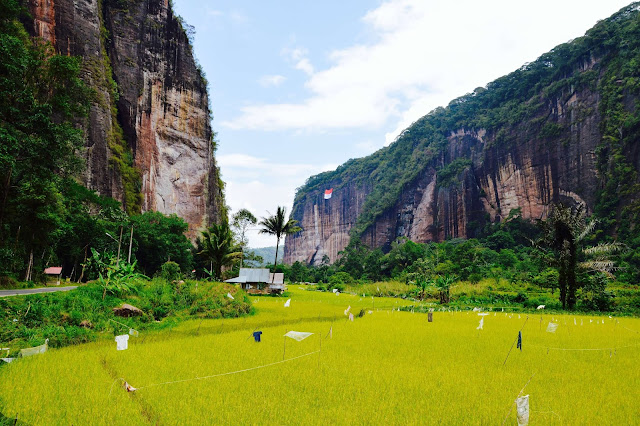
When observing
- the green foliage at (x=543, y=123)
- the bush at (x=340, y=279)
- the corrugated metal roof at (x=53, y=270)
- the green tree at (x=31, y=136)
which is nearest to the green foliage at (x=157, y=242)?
the corrugated metal roof at (x=53, y=270)

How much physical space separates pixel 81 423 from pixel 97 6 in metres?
39.6

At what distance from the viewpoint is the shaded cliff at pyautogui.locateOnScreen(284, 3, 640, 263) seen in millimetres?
45906

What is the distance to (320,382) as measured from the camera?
574 centimetres

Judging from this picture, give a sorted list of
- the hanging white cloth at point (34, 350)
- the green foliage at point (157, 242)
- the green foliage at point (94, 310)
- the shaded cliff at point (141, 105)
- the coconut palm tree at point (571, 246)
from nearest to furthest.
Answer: the hanging white cloth at point (34, 350)
the green foliage at point (94, 310)
the coconut palm tree at point (571, 246)
the green foliage at point (157, 242)
the shaded cliff at point (141, 105)

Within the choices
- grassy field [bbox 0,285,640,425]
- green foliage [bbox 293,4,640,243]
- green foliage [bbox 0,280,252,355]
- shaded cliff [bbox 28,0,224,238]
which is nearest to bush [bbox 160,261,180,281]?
green foliage [bbox 0,280,252,355]

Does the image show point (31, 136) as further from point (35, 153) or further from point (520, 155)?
point (520, 155)

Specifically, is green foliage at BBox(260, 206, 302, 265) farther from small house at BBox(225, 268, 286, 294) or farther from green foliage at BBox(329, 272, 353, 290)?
green foliage at BBox(329, 272, 353, 290)

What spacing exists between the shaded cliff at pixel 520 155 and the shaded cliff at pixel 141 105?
4545 centimetres

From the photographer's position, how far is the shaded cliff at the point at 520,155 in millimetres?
45906

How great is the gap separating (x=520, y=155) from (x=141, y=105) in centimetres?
5418

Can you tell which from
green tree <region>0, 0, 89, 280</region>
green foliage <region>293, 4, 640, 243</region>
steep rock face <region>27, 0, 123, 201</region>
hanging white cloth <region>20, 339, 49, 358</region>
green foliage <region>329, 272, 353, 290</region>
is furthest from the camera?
green foliage <region>329, 272, 353, 290</region>

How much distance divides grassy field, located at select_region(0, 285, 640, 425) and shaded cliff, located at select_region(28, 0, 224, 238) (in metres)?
26.0

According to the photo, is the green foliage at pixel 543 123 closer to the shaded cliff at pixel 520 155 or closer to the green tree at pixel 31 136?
the shaded cliff at pixel 520 155

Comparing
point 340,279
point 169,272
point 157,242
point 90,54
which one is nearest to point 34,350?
point 169,272
